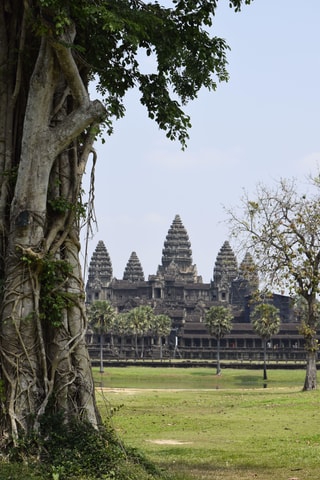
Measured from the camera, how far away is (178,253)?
155 metres

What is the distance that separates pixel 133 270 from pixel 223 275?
19498mm

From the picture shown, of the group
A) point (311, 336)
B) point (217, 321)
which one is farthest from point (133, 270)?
point (311, 336)

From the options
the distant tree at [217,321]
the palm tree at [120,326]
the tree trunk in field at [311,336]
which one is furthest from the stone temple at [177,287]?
the tree trunk in field at [311,336]

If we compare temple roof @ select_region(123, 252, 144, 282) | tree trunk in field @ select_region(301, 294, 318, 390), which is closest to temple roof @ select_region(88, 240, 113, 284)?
temple roof @ select_region(123, 252, 144, 282)

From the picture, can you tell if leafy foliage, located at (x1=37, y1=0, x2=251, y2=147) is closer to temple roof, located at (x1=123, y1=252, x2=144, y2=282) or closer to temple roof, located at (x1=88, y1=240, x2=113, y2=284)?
temple roof, located at (x1=88, y1=240, x2=113, y2=284)

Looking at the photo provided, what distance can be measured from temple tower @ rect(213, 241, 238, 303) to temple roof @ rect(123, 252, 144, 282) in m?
15.8

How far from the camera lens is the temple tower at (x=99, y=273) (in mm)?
150750

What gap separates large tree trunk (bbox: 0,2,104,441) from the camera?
1082 cm

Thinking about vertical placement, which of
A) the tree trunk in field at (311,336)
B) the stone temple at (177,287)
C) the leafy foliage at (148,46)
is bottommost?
the tree trunk in field at (311,336)

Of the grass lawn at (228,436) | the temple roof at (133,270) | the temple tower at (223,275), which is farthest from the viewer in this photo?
the temple roof at (133,270)

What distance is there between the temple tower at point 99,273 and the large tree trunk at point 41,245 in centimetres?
13842

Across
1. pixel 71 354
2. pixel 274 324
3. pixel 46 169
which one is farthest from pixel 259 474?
pixel 274 324

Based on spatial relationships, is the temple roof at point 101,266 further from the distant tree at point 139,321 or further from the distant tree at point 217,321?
the distant tree at point 217,321

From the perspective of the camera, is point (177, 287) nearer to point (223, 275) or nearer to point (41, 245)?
point (223, 275)
